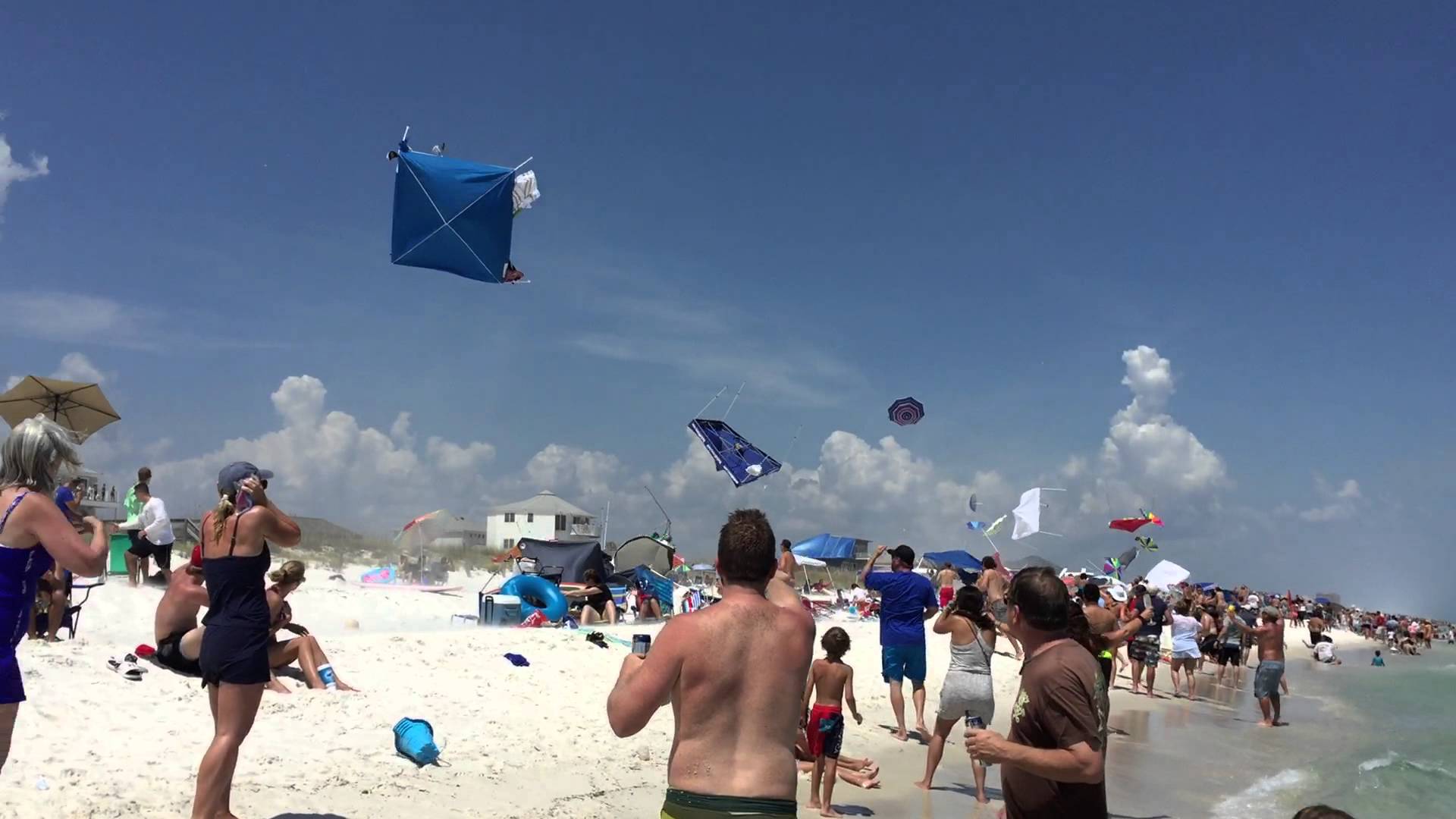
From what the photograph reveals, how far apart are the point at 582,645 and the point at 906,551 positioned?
14.5 feet

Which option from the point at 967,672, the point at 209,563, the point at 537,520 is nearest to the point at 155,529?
the point at 209,563

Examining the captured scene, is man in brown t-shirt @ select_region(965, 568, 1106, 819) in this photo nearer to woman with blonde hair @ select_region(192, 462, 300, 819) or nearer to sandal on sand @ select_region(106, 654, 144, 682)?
woman with blonde hair @ select_region(192, 462, 300, 819)

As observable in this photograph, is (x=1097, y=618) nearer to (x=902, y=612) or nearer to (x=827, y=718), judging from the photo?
(x=902, y=612)

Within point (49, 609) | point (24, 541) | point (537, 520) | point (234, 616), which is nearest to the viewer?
point (24, 541)

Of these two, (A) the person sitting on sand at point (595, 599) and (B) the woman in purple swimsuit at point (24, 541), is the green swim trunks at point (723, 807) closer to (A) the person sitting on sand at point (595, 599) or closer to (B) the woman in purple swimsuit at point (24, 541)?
(B) the woman in purple swimsuit at point (24, 541)

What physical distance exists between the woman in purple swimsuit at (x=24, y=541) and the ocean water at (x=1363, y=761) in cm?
796

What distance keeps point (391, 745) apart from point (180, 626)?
74.9 inches

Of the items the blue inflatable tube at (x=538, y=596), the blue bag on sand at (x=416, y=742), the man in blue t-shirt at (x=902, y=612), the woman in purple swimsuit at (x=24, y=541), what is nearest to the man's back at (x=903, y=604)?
the man in blue t-shirt at (x=902, y=612)

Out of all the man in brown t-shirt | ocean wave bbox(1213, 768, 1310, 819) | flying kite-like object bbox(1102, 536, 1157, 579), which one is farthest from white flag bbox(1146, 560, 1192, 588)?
the man in brown t-shirt

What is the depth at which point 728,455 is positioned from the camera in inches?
598

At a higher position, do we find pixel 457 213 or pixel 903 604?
A: pixel 457 213

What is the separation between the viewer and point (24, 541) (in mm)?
3227

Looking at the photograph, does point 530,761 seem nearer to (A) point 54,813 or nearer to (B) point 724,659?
(A) point 54,813

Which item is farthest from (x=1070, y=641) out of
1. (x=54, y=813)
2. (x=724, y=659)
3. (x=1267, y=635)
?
(x=1267, y=635)
